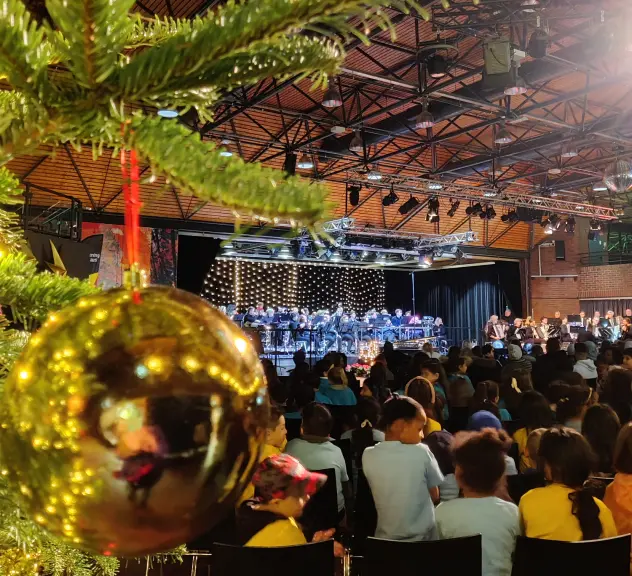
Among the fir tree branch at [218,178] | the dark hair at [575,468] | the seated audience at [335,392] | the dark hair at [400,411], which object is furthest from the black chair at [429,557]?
the seated audience at [335,392]

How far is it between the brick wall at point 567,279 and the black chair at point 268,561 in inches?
814

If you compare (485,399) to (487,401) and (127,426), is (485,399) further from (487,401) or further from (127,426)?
(127,426)

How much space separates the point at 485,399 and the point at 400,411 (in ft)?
6.82

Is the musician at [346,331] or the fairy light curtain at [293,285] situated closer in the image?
the musician at [346,331]

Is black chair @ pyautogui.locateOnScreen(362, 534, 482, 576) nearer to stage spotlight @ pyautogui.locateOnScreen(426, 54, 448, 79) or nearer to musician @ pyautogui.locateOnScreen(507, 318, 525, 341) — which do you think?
stage spotlight @ pyautogui.locateOnScreen(426, 54, 448, 79)

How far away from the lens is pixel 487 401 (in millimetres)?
4816

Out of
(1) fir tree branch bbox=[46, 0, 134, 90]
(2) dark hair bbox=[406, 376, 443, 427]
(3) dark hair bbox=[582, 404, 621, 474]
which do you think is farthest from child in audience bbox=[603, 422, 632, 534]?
(1) fir tree branch bbox=[46, 0, 134, 90]

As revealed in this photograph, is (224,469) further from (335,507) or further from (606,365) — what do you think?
(606,365)

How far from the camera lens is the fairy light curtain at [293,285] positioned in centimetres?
1870

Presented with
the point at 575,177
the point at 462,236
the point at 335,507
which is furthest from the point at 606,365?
the point at 575,177

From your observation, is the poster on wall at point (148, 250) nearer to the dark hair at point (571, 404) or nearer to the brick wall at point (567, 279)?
the dark hair at point (571, 404)

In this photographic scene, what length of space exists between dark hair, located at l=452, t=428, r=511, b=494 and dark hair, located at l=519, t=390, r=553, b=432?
172cm

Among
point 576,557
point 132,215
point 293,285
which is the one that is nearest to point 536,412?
point 576,557

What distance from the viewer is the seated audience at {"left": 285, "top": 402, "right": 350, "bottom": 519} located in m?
3.62
